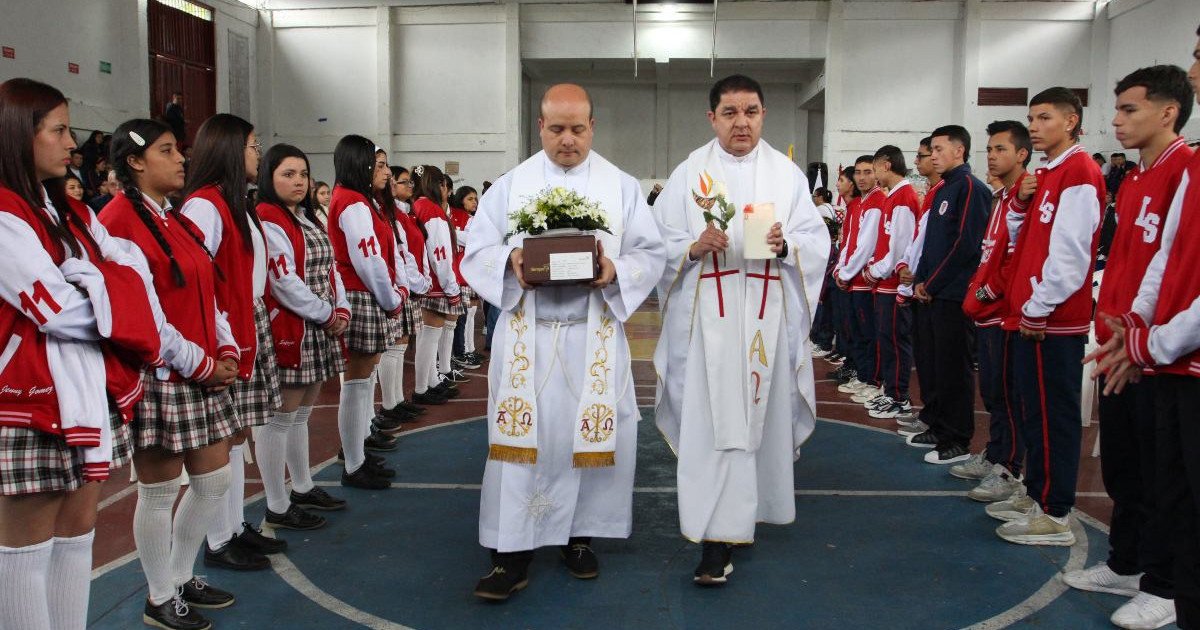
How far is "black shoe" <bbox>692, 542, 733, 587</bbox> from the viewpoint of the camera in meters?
3.85

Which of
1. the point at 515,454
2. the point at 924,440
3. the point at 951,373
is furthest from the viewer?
the point at 924,440

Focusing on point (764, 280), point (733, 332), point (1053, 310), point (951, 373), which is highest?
point (764, 280)

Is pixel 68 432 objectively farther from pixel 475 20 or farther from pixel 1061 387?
pixel 475 20

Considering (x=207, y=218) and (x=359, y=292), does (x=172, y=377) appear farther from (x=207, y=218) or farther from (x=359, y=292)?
(x=359, y=292)

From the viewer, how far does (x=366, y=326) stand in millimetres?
5277

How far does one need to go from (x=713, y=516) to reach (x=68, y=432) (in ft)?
8.24

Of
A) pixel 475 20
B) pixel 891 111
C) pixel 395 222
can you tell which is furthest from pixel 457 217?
pixel 891 111

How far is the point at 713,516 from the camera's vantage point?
3926mm

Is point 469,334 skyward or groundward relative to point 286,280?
groundward

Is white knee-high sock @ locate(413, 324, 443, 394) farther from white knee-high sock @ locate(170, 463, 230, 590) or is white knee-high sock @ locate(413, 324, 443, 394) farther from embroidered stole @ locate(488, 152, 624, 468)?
white knee-high sock @ locate(170, 463, 230, 590)

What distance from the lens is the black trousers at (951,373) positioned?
581 cm

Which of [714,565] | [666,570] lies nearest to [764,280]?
[714,565]

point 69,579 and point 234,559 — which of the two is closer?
point 69,579

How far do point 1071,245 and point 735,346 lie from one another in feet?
5.27
